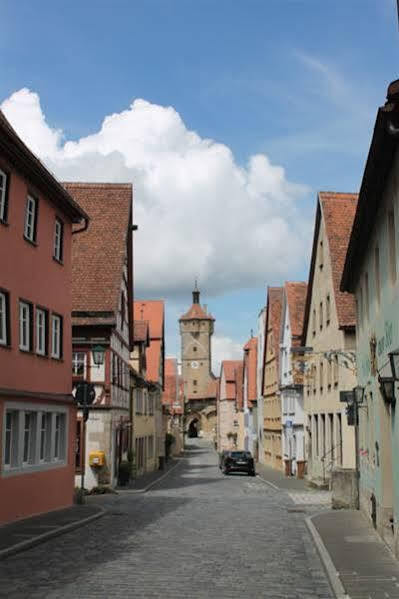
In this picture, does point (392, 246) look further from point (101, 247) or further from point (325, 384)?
point (101, 247)

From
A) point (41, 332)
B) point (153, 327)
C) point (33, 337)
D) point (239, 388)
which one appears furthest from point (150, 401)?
point (239, 388)

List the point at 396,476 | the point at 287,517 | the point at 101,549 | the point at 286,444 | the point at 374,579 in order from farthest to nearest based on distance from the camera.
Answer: the point at 286,444, the point at 287,517, the point at 101,549, the point at 396,476, the point at 374,579

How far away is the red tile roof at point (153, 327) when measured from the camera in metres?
52.1

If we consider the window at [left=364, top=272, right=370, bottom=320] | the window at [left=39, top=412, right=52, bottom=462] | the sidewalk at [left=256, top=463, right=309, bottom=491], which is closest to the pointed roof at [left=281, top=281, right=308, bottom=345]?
the sidewalk at [left=256, top=463, right=309, bottom=491]

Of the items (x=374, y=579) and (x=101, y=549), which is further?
(x=101, y=549)

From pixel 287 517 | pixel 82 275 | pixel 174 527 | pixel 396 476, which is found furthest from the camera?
pixel 82 275

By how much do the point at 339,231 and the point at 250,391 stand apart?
35437mm

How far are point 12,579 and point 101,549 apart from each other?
3.04 metres

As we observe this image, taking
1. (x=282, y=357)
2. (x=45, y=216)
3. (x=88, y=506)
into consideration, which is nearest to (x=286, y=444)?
(x=282, y=357)

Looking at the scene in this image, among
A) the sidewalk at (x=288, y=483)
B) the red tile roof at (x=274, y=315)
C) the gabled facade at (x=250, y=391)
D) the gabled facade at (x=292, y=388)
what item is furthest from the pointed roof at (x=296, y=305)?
the gabled facade at (x=250, y=391)

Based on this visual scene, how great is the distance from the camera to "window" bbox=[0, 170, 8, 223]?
16469 millimetres

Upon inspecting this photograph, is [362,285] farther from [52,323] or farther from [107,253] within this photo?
[107,253]

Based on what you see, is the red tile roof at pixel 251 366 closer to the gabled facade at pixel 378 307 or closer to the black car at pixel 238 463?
the black car at pixel 238 463

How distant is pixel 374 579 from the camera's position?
10016 mm
